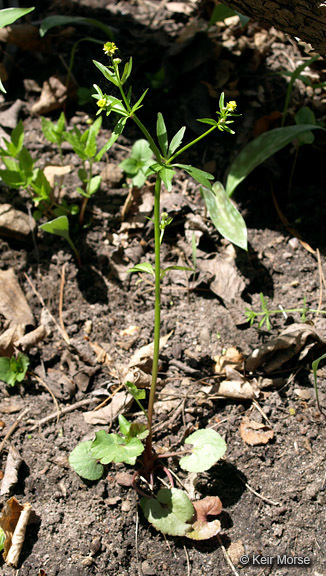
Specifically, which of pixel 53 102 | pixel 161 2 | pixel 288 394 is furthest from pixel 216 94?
pixel 288 394

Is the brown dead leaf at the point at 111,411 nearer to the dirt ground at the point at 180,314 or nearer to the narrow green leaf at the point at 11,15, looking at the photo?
the dirt ground at the point at 180,314

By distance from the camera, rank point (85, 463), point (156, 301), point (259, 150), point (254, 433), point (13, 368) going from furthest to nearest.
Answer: point (259, 150) → point (13, 368) → point (254, 433) → point (85, 463) → point (156, 301)

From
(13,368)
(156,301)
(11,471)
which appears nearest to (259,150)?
(156,301)

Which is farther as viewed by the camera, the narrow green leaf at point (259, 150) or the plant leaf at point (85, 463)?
the narrow green leaf at point (259, 150)

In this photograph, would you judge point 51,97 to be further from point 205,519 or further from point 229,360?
point 205,519

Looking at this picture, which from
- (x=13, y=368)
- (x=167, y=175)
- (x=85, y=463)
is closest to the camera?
(x=167, y=175)

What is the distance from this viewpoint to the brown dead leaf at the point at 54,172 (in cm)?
207

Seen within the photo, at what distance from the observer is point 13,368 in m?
1.72

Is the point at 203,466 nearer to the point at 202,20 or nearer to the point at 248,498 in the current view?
the point at 248,498

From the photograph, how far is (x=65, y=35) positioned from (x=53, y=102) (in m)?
0.53

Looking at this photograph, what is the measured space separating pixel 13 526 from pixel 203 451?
0.61 metres

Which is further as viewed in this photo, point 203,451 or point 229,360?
point 229,360

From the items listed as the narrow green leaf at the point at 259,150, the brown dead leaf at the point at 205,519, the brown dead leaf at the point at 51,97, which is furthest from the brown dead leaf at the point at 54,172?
the brown dead leaf at the point at 205,519

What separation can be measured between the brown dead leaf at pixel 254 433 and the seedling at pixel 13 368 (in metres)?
0.81
